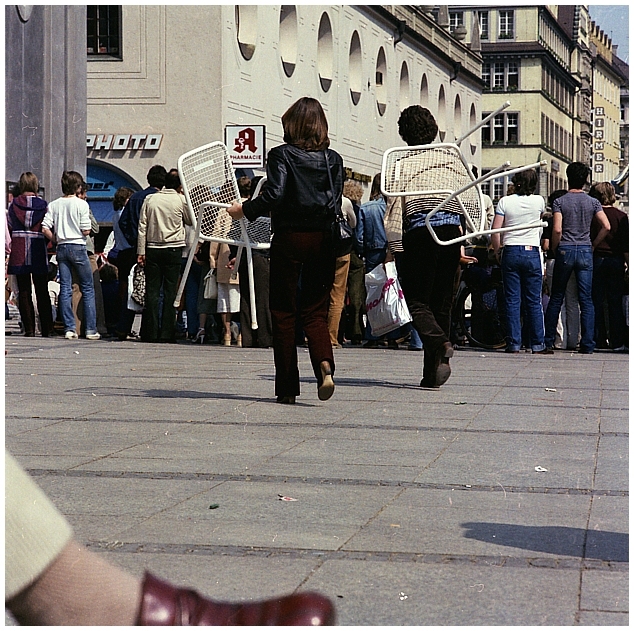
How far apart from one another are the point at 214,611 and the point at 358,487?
8.76 feet

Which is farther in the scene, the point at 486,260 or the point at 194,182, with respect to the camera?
the point at 486,260

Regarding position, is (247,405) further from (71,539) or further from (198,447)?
(71,539)

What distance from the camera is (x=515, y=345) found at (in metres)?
13.6

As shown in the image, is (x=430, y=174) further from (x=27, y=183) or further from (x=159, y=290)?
(x=27, y=183)

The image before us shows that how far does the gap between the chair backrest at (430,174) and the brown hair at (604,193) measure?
5247mm

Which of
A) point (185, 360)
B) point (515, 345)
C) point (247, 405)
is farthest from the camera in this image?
point (515, 345)

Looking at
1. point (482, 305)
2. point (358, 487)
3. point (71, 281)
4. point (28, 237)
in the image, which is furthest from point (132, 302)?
point (358, 487)

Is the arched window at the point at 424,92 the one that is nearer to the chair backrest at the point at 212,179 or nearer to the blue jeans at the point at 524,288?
the blue jeans at the point at 524,288

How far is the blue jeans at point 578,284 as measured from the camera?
44.4 ft

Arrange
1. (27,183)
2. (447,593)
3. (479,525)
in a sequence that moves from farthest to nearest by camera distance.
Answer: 1. (27,183)
2. (479,525)
3. (447,593)

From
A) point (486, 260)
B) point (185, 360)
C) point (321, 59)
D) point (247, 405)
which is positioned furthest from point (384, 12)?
point (247, 405)

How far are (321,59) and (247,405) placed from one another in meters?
25.4

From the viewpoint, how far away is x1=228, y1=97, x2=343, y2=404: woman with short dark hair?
785 cm

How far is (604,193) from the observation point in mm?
14078
